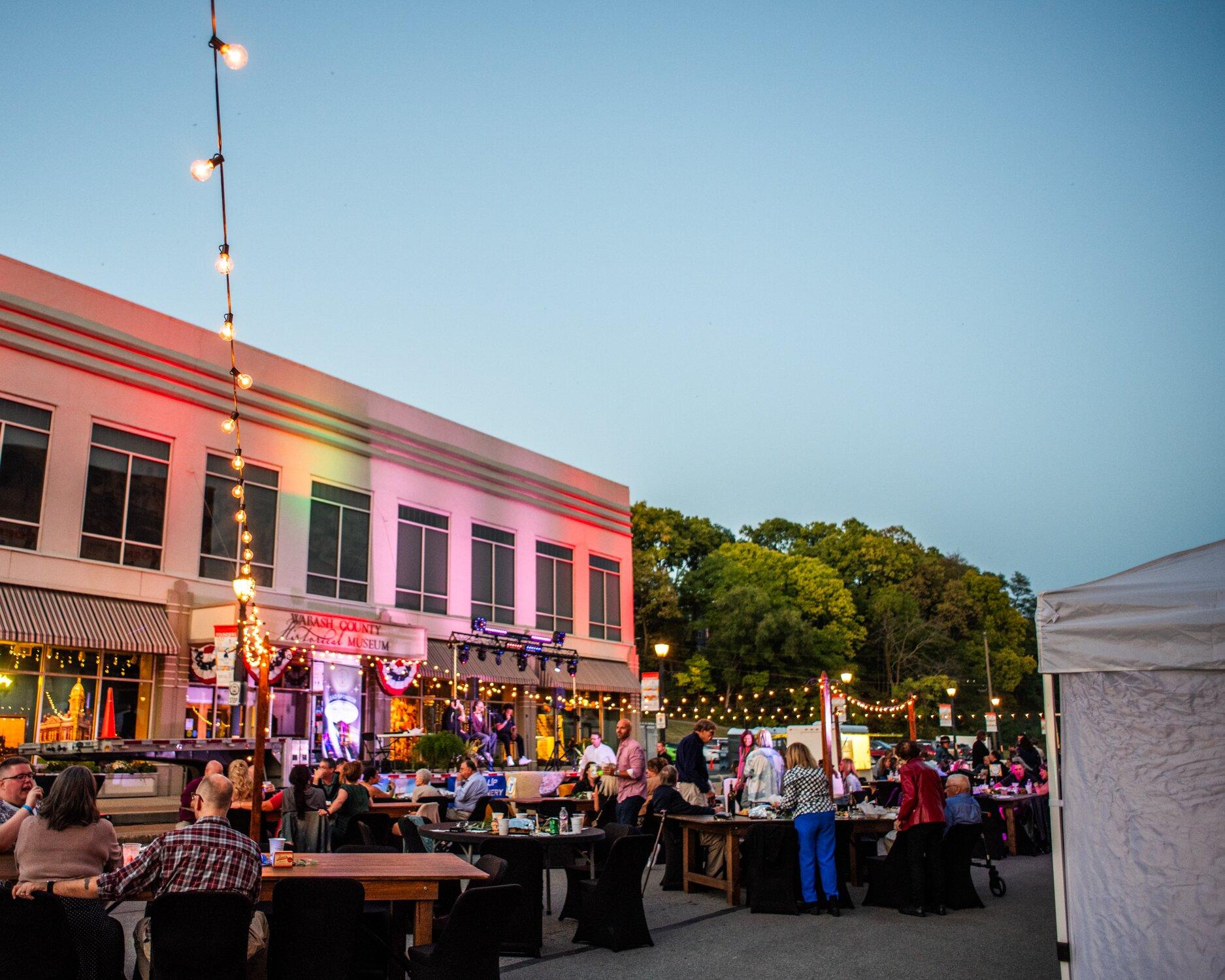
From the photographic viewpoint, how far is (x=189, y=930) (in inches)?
207

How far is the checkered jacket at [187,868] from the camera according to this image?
18.4 feet

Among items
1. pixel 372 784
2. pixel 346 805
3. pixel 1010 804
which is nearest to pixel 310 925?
pixel 346 805

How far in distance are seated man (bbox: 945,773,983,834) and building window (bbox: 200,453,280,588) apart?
14.2 meters

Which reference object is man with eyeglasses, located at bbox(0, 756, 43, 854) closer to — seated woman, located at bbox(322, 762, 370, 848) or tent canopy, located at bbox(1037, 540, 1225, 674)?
seated woman, located at bbox(322, 762, 370, 848)

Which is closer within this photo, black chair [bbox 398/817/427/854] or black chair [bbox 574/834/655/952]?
black chair [bbox 574/834/655/952]

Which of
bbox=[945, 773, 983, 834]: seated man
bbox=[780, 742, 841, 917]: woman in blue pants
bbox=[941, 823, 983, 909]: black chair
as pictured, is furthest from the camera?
bbox=[945, 773, 983, 834]: seated man

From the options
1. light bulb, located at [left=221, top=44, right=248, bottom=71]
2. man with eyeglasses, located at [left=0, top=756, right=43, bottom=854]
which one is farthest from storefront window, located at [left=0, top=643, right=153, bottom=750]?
light bulb, located at [left=221, top=44, right=248, bottom=71]

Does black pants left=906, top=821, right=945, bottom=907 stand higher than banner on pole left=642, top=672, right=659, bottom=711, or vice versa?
banner on pole left=642, top=672, right=659, bottom=711

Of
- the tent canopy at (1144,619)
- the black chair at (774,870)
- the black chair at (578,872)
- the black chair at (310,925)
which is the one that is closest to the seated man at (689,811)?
the black chair at (774,870)

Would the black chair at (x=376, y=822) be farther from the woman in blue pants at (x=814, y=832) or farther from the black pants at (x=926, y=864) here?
the black pants at (x=926, y=864)

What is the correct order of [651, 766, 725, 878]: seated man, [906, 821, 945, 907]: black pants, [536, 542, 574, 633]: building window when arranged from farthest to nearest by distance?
[536, 542, 574, 633]: building window
[651, 766, 725, 878]: seated man
[906, 821, 945, 907]: black pants

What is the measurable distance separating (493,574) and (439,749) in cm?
845

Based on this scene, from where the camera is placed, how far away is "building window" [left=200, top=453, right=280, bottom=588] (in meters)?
22.0

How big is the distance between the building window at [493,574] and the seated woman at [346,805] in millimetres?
Result: 16495
